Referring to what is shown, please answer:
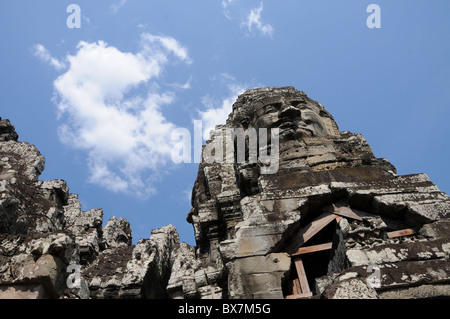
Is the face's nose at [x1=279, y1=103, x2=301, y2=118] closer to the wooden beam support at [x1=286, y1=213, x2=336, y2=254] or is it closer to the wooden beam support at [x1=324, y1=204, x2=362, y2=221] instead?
the wooden beam support at [x1=324, y1=204, x2=362, y2=221]

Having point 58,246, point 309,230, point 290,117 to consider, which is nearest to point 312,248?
point 309,230

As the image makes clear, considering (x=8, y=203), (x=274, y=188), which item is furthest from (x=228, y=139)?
(x=8, y=203)

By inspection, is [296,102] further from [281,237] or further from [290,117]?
[281,237]

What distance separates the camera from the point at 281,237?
22.0 ft

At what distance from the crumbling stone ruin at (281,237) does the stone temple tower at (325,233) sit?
0.06 ft

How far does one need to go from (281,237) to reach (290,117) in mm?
4748

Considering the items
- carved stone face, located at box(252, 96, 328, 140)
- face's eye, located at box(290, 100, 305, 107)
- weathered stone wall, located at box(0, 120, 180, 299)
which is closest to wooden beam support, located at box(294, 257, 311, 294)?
weathered stone wall, located at box(0, 120, 180, 299)

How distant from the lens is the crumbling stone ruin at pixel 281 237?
17.7ft

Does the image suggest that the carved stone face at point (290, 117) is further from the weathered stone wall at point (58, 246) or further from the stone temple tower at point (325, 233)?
the weathered stone wall at point (58, 246)

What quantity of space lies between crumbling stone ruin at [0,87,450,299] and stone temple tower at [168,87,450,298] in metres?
0.02

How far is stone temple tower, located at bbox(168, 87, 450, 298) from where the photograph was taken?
220 inches

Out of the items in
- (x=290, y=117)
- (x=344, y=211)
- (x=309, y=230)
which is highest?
(x=290, y=117)

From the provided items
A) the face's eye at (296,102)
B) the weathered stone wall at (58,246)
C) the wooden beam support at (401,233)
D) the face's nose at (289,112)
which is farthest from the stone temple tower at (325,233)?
the face's eye at (296,102)

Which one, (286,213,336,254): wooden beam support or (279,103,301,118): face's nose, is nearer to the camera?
(286,213,336,254): wooden beam support
